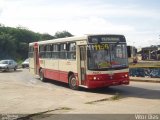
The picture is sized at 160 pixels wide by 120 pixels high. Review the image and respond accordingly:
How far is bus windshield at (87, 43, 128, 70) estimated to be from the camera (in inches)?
706

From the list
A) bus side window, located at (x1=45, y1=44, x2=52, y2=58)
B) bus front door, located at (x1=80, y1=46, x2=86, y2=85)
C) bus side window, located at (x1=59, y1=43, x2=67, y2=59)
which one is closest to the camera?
bus front door, located at (x1=80, y1=46, x2=86, y2=85)

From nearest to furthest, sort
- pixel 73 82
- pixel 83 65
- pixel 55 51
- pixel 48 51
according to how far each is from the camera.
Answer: pixel 83 65 < pixel 73 82 < pixel 55 51 < pixel 48 51

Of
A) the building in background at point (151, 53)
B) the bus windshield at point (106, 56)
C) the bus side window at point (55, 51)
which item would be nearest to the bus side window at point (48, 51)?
the bus side window at point (55, 51)

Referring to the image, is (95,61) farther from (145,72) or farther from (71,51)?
(145,72)

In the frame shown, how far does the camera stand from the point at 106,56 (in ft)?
59.6

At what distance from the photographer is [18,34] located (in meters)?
Result: 82.3

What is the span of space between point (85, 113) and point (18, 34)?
71881mm

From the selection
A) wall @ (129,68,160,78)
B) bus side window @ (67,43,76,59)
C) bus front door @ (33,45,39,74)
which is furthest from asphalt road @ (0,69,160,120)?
bus front door @ (33,45,39,74)

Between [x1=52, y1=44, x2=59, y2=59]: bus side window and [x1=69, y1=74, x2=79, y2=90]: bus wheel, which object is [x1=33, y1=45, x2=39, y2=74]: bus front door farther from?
[x1=69, y1=74, x2=79, y2=90]: bus wheel

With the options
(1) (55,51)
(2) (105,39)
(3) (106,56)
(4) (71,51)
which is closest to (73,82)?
(4) (71,51)

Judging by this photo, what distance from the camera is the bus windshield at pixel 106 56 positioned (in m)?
17.9

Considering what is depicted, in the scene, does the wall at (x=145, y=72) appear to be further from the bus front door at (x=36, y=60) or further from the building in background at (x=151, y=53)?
the building in background at (x=151, y=53)

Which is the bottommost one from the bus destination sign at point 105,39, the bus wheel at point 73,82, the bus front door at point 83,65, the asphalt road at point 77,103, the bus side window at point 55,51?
the asphalt road at point 77,103

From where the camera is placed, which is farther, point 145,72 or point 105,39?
point 145,72
